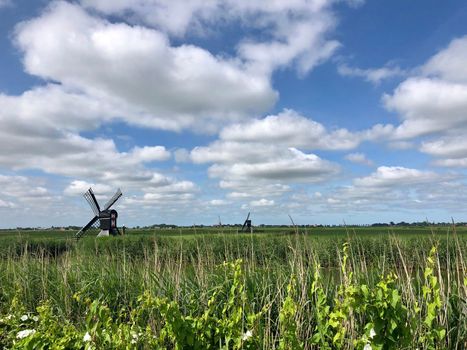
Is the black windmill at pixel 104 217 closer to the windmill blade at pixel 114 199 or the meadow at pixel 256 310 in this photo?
the windmill blade at pixel 114 199

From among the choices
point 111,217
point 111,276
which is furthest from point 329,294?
point 111,217

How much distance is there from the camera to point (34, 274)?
306 inches

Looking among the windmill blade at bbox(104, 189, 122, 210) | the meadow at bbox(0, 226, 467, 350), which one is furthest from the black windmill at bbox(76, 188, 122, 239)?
the meadow at bbox(0, 226, 467, 350)

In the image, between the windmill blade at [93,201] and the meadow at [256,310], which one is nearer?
the meadow at [256,310]

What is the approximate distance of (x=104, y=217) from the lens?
39.6 metres

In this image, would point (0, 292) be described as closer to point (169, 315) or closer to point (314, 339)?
point (169, 315)

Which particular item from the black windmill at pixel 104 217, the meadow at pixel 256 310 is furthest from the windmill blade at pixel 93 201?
the meadow at pixel 256 310

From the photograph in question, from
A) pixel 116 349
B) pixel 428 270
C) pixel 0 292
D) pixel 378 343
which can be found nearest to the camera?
pixel 378 343

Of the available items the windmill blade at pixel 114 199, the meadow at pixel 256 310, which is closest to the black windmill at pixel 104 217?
the windmill blade at pixel 114 199

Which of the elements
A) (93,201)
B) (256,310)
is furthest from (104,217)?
(256,310)

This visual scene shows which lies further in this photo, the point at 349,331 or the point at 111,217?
the point at 111,217

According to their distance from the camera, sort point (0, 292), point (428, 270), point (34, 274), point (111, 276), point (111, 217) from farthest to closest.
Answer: point (111, 217), point (34, 274), point (0, 292), point (111, 276), point (428, 270)

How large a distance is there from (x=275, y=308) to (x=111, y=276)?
9.65 feet

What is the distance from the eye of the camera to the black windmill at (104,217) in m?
38.7
